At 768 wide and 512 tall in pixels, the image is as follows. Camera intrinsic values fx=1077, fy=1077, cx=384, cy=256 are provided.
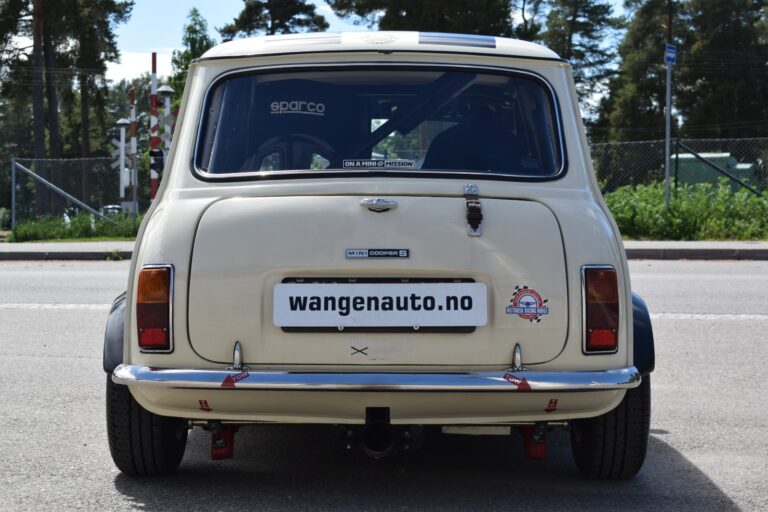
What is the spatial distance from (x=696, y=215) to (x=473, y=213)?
17.5 meters

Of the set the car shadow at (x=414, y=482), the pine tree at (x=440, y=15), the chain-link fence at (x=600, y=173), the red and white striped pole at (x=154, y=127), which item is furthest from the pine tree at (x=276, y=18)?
the car shadow at (x=414, y=482)

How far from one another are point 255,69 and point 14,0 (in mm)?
40729

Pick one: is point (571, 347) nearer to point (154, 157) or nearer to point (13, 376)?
point (13, 376)

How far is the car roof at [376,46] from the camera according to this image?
434 cm

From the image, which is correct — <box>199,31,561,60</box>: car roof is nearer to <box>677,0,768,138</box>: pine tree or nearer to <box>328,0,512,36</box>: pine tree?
<box>328,0,512,36</box>: pine tree

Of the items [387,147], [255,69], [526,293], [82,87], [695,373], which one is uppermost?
[82,87]

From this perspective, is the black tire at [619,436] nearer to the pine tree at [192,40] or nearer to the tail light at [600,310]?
the tail light at [600,310]

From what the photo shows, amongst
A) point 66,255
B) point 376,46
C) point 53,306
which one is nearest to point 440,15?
point 66,255

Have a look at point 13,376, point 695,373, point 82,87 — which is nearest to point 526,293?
point 695,373

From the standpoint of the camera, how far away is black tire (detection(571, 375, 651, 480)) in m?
4.23

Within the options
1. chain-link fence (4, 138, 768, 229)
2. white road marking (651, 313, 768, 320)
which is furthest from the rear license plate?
chain-link fence (4, 138, 768, 229)

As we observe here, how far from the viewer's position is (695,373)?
23.5 feet

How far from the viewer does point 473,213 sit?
12.9 feet

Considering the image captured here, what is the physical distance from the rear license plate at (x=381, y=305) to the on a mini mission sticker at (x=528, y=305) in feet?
0.34
